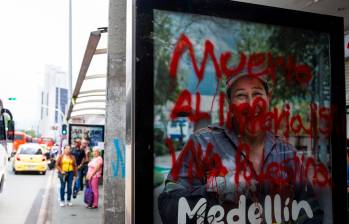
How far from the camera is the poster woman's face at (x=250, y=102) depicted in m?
2.79

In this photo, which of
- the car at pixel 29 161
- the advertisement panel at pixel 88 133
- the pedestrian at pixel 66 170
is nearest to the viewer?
the pedestrian at pixel 66 170

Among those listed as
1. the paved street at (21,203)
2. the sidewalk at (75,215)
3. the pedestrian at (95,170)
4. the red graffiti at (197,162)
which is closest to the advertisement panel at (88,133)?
the paved street at (21,203)

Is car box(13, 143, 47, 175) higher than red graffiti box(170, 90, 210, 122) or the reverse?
the reverse

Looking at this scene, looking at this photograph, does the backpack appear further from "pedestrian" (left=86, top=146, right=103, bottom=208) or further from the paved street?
the paved street

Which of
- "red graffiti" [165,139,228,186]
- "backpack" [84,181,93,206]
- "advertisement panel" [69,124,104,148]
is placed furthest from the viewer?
"advertisement panel" [69,124,104,148]

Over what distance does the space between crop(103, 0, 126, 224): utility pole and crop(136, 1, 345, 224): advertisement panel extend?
3.14 meters

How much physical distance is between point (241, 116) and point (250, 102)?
4.6 inches

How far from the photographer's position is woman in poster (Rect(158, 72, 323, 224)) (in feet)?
8.54

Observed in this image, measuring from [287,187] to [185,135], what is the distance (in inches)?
33.0

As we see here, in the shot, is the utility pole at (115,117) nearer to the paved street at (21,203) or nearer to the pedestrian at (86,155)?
the paved street at (21,203)

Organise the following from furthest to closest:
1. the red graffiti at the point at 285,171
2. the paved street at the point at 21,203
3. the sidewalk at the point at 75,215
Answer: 1. the paved street at the point at 21,203
2. the sidewalk at the point at 75,215
3. the red graffiti at the point at 285,171

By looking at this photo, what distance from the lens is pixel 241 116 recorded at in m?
2.79

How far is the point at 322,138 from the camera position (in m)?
3.02

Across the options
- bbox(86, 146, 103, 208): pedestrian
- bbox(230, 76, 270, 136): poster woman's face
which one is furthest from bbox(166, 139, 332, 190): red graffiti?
bbox(86, 146, 103, 208): pedestrian
